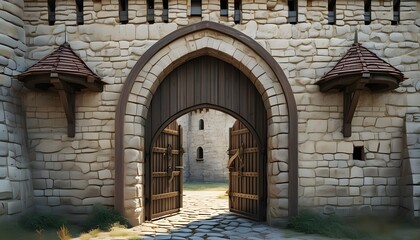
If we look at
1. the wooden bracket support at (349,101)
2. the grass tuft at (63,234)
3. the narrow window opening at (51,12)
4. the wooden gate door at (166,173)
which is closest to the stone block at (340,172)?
the wooden bracket support at (349,101)

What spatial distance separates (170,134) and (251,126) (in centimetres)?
189

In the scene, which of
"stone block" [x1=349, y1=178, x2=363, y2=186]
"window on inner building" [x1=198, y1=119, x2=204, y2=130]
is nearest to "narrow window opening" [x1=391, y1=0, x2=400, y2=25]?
"stone block" [x1=349, y1=178, x2=363, y2=186]

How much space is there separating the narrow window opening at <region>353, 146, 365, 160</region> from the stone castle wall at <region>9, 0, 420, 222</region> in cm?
7

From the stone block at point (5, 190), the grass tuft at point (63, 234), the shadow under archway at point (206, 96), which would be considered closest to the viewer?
the grass tuft at point (63, 234)

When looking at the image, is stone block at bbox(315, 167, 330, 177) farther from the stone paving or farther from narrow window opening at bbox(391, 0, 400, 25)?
narrow window opening at bbox(391, 0, 400, 25)

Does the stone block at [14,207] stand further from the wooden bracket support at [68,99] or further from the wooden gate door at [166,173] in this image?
the wooden gate door at [166,173]

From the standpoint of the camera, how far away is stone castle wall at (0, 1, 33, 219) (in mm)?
4941

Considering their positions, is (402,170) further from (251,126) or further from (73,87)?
(73,87)

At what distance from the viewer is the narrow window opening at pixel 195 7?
5723 mm

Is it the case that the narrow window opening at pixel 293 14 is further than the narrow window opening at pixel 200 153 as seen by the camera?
No

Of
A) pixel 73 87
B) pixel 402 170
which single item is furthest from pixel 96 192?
pixel 402 170

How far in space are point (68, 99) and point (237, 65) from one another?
2959mm

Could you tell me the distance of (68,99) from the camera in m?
5.34

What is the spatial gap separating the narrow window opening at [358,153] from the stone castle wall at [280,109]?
0.22 ft
